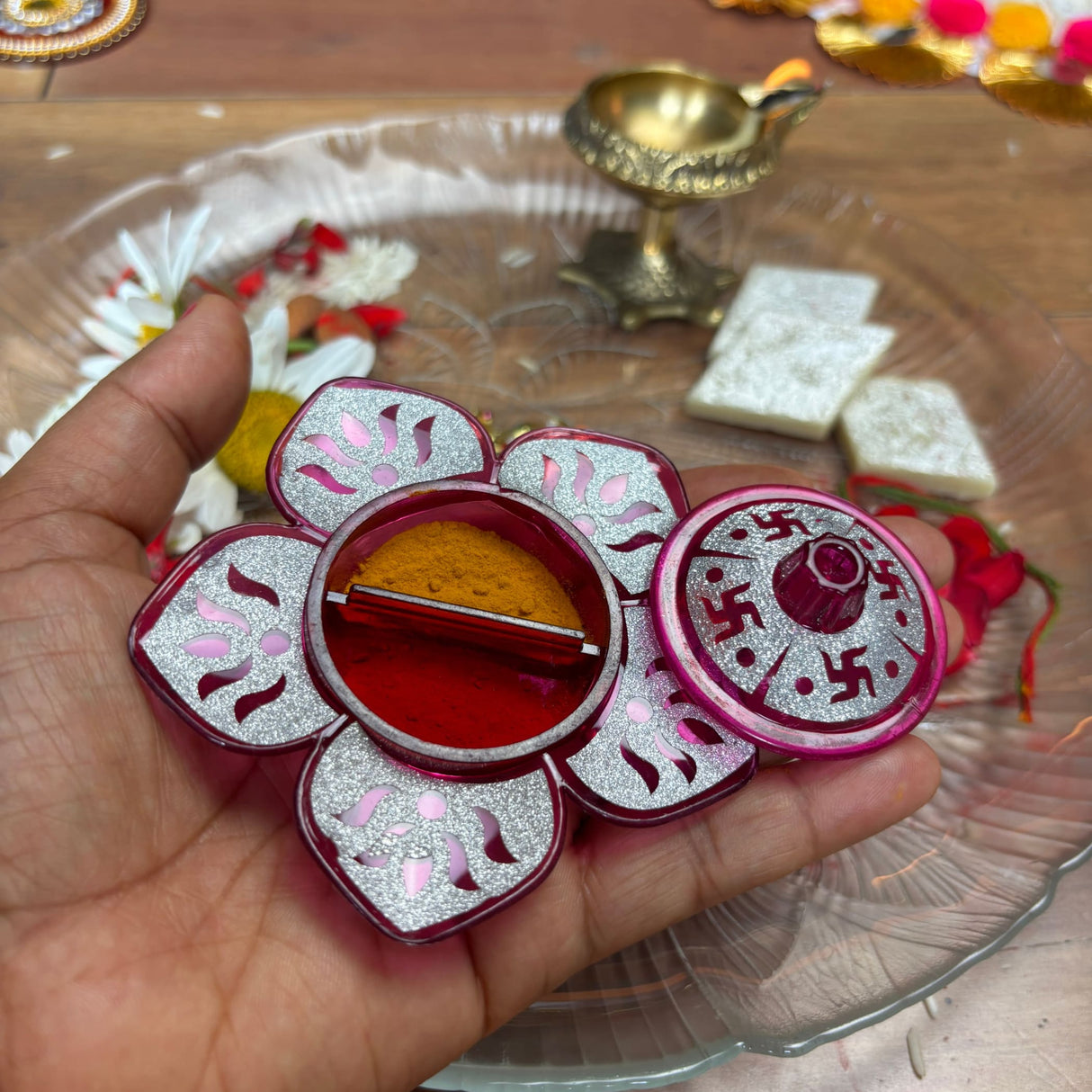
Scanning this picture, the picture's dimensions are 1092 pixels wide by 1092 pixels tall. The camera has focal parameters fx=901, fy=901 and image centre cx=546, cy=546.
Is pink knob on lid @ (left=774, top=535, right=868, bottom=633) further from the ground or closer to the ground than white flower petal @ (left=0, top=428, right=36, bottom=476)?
further from the ground

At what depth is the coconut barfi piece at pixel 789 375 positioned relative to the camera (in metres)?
0.93

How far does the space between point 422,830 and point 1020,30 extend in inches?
57.6

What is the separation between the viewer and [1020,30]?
52.2 inches

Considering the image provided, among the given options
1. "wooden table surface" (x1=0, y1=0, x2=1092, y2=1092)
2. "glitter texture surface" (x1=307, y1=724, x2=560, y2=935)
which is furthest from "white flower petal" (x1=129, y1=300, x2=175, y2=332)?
"glitter texture surface" (x1=307, y1=724, x2=560, y2=935)

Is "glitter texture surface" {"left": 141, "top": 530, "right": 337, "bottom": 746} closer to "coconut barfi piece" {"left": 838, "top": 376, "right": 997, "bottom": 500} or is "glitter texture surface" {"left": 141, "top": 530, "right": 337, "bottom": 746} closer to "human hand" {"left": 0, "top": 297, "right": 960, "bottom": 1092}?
"human hand" {"left": 0, "top": 297, "right": 960, "bottom": 1092}

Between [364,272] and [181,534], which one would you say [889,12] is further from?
[181,534]

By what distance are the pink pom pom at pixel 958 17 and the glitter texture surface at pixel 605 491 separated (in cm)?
114

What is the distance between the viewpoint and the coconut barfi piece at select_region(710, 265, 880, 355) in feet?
3.31

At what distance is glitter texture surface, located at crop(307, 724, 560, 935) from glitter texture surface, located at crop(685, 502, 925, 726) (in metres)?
0.14

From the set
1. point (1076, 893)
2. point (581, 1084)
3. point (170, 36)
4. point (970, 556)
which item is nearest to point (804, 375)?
point (970, 556)

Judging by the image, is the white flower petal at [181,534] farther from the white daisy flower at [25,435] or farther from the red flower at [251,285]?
the red flower at [251,285]

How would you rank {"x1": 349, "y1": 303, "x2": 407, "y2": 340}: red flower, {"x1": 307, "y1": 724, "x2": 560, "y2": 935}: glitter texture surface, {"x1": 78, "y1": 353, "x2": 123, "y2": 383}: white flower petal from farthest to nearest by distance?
{"x1": 349, "y1": 303, "x2": 407, "y2": 340}: red flower → {"x1": 78, "y1": 353, "x2": 123, "y2": 383}: white flower petal → {"x1": 307, "y1": 724, "x2": 560, "y2": 935}: glitter texture surface

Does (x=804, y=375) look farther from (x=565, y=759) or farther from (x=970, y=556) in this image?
(x=565, y=759)

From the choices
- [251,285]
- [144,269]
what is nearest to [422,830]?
[144,269]
